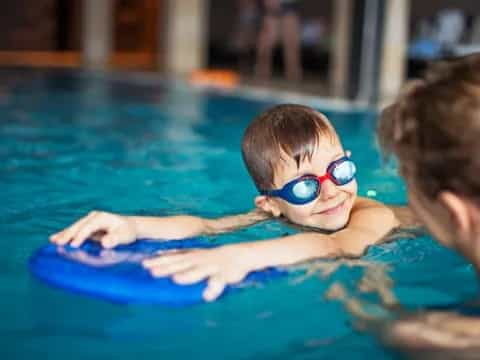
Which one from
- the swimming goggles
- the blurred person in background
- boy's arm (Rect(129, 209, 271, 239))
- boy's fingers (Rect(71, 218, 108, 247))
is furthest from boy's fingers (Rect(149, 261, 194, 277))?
the blurred person in background

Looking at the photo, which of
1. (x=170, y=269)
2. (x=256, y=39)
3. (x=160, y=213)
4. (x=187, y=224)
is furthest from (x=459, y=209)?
(x=256, y=39)

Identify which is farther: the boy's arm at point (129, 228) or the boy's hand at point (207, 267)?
the boy's arm at point (129, 228)

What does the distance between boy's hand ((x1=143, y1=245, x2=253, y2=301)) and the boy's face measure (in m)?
0.57

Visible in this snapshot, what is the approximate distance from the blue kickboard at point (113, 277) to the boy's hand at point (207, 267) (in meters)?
0.02

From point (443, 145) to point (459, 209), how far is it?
0.54 feet

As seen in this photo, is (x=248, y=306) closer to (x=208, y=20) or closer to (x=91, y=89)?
(x=91, y=89)

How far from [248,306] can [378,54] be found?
6.44 metres

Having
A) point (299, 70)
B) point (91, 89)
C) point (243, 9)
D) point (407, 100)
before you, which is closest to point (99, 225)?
point (407, 100)

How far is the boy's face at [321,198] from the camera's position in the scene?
110 inches

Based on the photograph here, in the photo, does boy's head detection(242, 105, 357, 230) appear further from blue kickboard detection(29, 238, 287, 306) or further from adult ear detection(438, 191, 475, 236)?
adult ear detection(438, 191, 475, 236)

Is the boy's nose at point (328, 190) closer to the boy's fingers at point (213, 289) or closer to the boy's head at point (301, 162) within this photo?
the boy's head at point (301, 162)

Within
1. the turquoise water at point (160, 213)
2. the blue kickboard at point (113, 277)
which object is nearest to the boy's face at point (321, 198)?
the turquoise water at point (160, 213)

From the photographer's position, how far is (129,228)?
2.65m

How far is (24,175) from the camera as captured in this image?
15.0 feet
